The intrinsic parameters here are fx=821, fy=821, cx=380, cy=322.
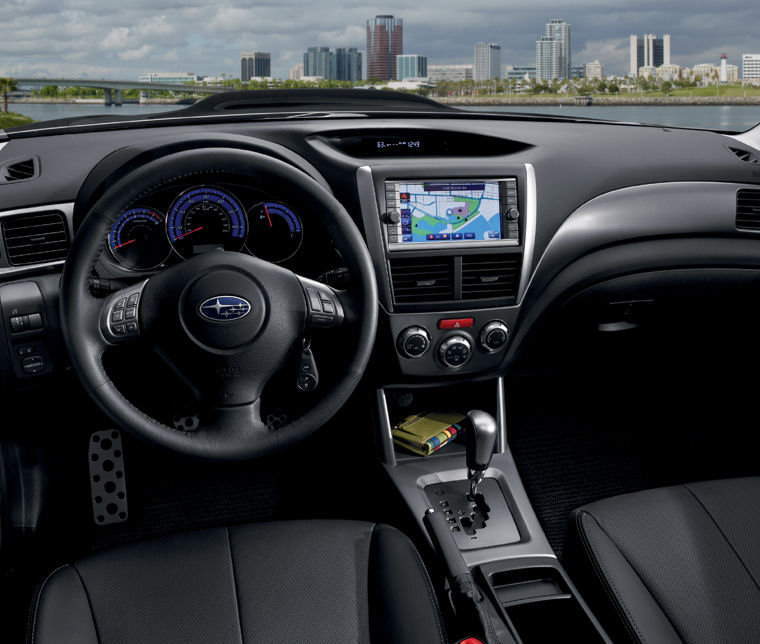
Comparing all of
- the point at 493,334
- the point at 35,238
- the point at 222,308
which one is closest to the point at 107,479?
the point at 35,238

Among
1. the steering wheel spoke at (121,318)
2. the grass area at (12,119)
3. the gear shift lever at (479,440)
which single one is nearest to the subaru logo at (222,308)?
the steering wheel spoke at (121,318)

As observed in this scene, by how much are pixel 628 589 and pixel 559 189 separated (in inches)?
39.2

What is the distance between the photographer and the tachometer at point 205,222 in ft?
5.94

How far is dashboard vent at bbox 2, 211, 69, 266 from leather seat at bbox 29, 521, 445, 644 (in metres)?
0.68

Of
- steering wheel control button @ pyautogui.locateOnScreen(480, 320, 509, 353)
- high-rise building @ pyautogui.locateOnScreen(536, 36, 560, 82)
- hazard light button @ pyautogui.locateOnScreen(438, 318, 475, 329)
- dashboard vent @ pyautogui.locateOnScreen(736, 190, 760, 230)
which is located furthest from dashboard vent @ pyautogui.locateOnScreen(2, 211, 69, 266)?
dashboard vent @ pyautogui.locateOnScreen(736, 190, 760, 230)

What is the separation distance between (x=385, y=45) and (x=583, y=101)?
78 centimetres

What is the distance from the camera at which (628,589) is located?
1724 millimetres

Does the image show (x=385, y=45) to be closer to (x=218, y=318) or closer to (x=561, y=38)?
(x=561, y=38)

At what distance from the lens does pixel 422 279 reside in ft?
6.75

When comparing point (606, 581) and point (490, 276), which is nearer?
point (606, 581)

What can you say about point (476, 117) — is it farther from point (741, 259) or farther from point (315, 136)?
point (741, 259)

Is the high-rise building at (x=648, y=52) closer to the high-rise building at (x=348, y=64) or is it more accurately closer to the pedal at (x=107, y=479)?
the high-rise building at (x=348, y=64)

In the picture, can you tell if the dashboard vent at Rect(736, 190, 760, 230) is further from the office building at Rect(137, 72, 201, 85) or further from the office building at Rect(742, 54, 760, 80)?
the office building at Rect(137, 72, 201, 85)

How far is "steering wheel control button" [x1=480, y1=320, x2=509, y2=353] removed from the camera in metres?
2.14
